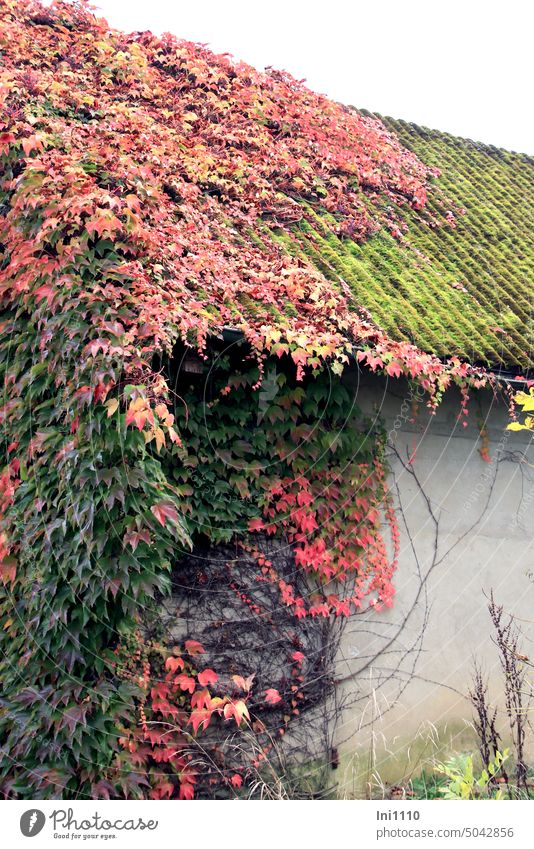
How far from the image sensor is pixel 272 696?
5844 millimetres

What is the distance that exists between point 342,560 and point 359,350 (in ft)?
4.93

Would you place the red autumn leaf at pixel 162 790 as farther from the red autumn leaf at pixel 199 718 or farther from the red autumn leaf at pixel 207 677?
the red autumn leaf at pixel 207 677

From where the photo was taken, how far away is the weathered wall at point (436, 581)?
6422 mm

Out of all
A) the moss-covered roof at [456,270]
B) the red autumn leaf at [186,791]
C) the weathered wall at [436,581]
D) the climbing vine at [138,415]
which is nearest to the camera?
the climbing vine at [138,415]

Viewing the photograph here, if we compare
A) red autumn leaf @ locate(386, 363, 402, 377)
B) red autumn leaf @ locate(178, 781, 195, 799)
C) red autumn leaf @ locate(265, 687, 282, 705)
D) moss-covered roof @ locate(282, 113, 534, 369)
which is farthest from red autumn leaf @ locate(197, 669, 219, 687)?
moss-covered roof @ locate(282, 113, 534, 369)

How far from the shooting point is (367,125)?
1038 centimetres

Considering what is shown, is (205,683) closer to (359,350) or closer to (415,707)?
(415,707)

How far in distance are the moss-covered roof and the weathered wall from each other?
0.46 m

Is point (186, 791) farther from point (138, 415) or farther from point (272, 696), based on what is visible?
point (138, 415)

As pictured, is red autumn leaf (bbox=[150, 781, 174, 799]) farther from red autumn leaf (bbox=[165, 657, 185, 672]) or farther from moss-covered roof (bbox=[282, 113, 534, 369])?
moss-covered roof (bbox=[282, 113, 534, 369])

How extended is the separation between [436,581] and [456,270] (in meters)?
3.01

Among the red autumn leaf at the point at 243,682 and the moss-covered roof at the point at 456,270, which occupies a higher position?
the moss-covered roof at the point at 456,270

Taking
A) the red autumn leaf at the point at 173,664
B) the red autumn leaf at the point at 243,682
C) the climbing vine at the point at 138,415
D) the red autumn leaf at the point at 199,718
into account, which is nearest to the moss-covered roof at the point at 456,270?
the climbing vine at the point at 138,415

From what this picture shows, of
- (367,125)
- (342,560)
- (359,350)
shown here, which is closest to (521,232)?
(367,125)
